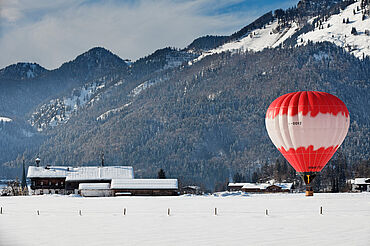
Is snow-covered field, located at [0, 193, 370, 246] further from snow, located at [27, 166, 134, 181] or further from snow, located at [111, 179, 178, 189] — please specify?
snow, located at [27, 166, 134, 181]

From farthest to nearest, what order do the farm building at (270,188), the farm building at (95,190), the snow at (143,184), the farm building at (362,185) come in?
the farm building at (362,185), the farm building at (270,188), the farm building at (95,190), the snow at (143,184)

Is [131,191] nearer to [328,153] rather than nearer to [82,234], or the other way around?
[328,153]

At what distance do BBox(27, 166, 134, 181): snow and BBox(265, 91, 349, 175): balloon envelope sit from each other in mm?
44071

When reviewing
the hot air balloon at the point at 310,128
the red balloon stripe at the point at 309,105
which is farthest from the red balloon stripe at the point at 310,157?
the red balloon stripe at the point at 309,105

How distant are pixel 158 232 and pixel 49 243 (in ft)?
25.8

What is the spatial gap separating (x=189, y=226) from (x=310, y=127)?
27006 millimetres

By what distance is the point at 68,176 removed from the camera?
105625mm

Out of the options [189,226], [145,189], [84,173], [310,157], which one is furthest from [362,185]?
[189,226]

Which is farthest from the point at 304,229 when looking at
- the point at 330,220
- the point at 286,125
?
the point at 286,125

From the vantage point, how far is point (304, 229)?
136 feet

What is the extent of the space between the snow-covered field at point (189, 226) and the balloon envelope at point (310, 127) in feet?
23.4

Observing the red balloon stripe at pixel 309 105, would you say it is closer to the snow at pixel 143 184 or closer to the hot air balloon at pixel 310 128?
the hot air balloon at pixel 310 128

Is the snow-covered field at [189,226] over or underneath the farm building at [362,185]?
underneath

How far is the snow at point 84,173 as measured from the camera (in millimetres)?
104312
